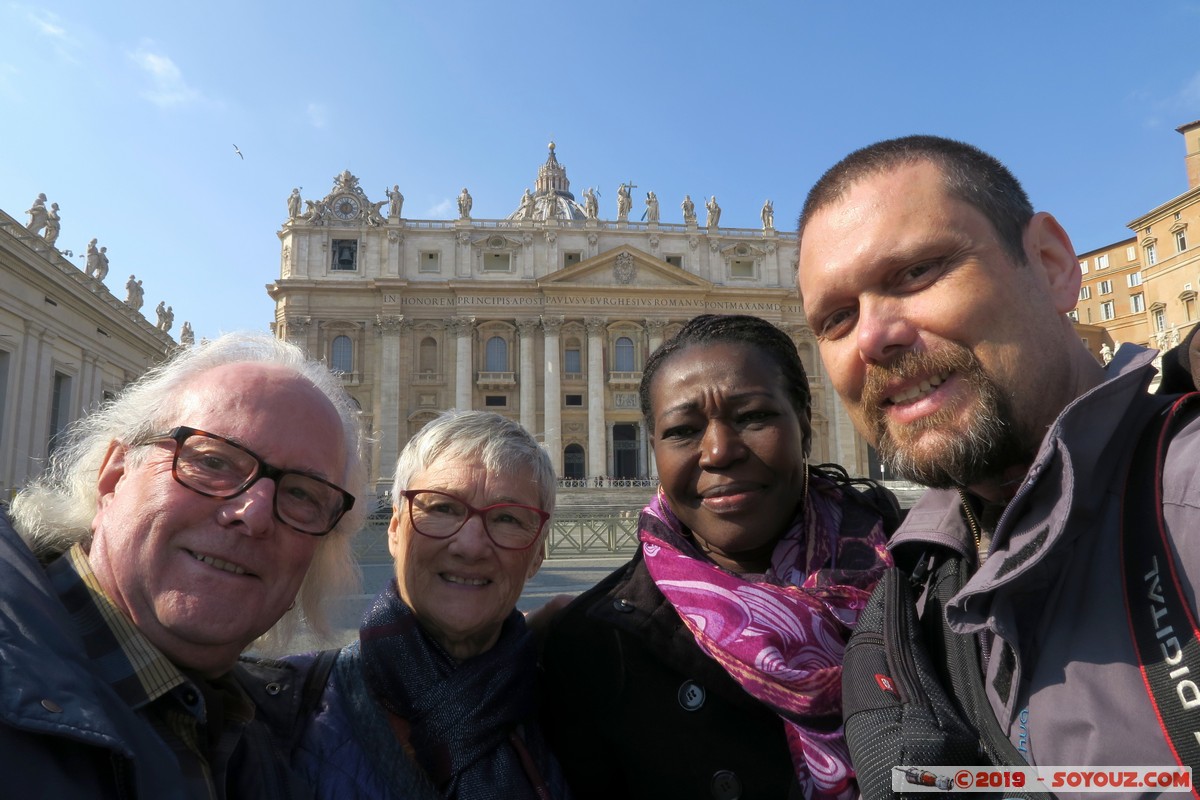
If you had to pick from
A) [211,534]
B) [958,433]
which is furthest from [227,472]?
[958,433]

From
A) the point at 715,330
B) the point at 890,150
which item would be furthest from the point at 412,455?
the point at 890,150

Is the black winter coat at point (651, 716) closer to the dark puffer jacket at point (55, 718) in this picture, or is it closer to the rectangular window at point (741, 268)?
the dark puffer jacket at point (55, 718)

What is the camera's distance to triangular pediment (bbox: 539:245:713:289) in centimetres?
3553

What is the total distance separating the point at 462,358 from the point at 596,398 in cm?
692

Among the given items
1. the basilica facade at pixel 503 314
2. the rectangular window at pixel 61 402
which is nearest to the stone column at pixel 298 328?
the basilica facade at pixel 503 314

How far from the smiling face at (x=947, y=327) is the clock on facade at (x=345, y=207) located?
38519 millimetres

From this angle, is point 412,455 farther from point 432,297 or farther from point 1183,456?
point 432,297

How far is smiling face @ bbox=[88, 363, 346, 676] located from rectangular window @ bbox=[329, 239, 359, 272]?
3613 centimetres

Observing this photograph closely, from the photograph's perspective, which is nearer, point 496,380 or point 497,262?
point 496,380

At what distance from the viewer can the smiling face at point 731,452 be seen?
6.24 feet

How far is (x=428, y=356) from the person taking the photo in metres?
35.0

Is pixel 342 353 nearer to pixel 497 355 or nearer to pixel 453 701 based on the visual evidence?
pixel 497 355

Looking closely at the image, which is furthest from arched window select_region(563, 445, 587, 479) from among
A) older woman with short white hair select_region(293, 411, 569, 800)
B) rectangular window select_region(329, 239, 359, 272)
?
older woman with short white hair select_region(293, 411, 569, 800)

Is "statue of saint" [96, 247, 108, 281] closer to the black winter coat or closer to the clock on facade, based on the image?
the clock on facade
